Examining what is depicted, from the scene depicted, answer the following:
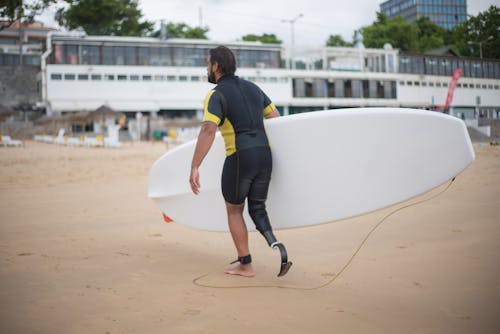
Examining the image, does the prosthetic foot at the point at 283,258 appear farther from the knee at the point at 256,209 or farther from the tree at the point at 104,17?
the tree at the point at 104,17

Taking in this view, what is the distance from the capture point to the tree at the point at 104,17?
127 ft

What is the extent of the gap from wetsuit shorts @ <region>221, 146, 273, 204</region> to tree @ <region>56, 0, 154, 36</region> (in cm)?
4006

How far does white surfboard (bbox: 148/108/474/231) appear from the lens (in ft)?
9.37

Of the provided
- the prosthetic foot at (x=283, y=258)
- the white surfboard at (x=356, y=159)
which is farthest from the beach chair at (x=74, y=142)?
the prosthetic foot at (x=283, y=258)

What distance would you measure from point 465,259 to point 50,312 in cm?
250

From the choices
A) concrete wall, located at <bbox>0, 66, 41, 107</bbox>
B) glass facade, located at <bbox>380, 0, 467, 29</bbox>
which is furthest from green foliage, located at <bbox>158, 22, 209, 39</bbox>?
glass facade, located at <bbox>380, 0, 467, 29</bbox>

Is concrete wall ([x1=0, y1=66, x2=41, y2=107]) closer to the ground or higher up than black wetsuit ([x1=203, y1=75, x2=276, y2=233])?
higher up

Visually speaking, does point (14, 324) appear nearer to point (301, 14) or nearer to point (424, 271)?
point (424, 271)

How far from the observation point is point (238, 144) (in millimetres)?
2635

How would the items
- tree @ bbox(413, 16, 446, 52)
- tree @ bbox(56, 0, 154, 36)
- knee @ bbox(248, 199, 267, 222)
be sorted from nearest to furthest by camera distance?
knee @ bbox(248, 199, 267, 222) → tree @ bbox(56, 0, 154, 36) → tree @ bbox(413, 16, 446, 52)

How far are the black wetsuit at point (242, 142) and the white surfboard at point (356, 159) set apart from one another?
271 millimetres

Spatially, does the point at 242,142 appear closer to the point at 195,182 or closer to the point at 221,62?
the point at 195,182

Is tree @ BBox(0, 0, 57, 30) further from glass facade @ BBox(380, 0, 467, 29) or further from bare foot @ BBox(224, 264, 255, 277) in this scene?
bare foot @ BBox(224, 264, 255, 277)

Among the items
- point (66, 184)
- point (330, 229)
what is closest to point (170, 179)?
point (330, 229)
